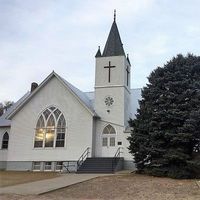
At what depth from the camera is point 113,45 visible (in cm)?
3306

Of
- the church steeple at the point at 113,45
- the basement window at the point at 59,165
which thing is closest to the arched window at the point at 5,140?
the basement window at the point at 59,165

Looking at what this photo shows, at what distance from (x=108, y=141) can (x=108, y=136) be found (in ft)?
1.47

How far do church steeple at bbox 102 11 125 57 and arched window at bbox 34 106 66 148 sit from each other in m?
7.41

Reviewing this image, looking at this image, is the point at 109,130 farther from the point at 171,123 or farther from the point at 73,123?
the point at 171,123

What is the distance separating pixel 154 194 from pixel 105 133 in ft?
53.5

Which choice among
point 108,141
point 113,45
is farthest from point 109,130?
point 113,45

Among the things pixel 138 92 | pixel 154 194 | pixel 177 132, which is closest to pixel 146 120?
pixel 177 132

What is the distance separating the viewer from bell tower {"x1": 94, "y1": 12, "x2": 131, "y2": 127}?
30.5 m

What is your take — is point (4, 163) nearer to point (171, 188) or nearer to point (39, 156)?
point (39, 156)

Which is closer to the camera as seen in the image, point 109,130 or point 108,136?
point 108,136

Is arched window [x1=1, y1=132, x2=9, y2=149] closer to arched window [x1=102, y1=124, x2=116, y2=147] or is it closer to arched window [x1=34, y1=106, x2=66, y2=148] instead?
arched window [x1=34, y1=106, x2=66, y2=148]

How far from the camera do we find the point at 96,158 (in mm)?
27656

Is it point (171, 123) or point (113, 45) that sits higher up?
point (113, 45)

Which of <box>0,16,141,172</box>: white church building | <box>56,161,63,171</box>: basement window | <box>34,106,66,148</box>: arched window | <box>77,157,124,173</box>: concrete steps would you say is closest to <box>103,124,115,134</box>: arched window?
<box>0,16,141,172</box>: white church building
